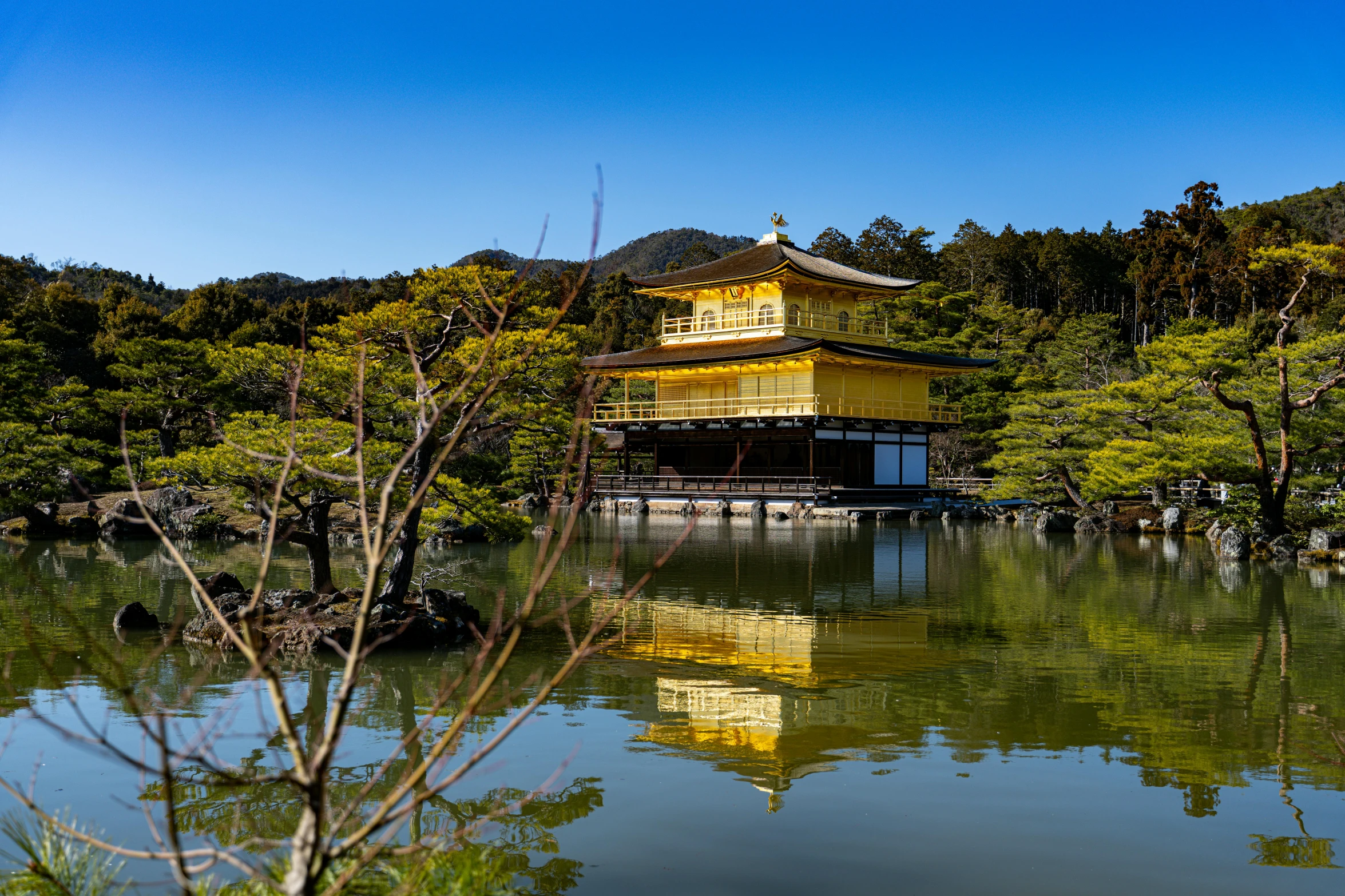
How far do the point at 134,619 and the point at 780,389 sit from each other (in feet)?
77.9

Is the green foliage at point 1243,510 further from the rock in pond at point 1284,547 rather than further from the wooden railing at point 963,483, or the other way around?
the wooden railing at point 963,483

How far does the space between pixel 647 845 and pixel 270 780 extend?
3.16 metres

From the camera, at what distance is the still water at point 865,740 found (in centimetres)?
495

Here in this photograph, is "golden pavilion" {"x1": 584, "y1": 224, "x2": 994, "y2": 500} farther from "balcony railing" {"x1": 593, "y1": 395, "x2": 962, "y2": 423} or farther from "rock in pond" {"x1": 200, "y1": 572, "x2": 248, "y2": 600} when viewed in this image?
"rock in pond" {"x1": 200, "y1": 572, "x2": 248, "y2": 600}

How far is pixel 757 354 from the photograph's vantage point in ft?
102

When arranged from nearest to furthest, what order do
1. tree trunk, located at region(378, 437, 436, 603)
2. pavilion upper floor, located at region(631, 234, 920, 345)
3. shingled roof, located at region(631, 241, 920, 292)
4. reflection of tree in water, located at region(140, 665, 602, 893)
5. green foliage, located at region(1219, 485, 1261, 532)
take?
reflection of tree in water, located at region(140, 665, 602, 893)
tree trunk, located at region(378, 437, 436, 603)
green foliage, located at region(1219, 485, 1261, 532)
shingled roof, located at region(631, 241, 920, 292)
pavilion upper floor, located at region(631, 234, 920, 345)

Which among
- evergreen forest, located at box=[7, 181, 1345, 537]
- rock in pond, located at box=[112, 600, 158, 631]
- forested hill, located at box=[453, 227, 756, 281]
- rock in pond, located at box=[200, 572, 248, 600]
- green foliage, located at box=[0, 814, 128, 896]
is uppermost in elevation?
forested hill, located at box=[453, 227, 756, 281]

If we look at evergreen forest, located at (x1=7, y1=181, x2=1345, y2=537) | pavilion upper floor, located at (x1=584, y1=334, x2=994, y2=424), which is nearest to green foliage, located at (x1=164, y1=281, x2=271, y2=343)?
evergreen forest, located at (x1=7, y1=181, x2=1345, y2=537)

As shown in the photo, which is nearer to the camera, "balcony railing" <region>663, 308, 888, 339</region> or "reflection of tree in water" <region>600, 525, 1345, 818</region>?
"reflection of tree in water" <region>600, 525, 1345, 818</region>

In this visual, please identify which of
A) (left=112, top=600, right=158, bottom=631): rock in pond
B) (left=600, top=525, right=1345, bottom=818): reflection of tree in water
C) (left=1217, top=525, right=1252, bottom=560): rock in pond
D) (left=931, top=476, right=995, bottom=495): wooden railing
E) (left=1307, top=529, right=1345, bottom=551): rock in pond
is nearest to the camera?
(left=600, top=525, right=1345, bottom=818): reflection of tree in water

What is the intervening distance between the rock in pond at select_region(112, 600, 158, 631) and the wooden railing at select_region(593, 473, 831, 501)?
18.0 m

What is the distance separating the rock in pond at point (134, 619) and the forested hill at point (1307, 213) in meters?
53.6

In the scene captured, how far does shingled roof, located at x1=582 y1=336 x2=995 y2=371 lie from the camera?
30.7m

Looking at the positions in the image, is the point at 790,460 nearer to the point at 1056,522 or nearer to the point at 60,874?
the point at 1056,522
